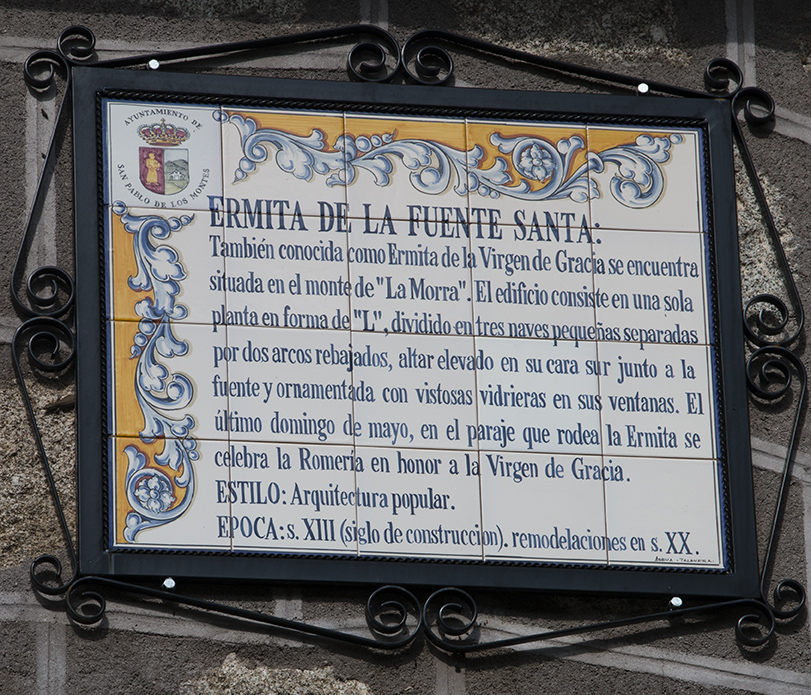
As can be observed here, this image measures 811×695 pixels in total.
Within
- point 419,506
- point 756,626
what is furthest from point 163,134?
point 756,626

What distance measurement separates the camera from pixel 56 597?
12.6 ft

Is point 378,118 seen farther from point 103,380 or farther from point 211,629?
point 211,629

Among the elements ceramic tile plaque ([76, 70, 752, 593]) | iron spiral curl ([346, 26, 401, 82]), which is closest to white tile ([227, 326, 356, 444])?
ceramic tile plaque ([76, 70, 752, 593])

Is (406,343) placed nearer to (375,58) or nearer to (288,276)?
(288,276)

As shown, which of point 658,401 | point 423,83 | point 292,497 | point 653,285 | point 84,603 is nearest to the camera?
point 84,603

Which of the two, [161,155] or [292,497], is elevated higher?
[161,155]

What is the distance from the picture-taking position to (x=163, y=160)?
4203 mm

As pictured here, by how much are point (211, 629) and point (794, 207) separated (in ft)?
6.66

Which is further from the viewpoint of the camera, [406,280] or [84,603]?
[406,280]

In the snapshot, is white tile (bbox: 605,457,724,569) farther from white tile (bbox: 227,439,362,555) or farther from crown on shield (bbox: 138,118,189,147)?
crown on shield (bbox: 138,118,189,147)

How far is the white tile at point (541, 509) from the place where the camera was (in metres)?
4.02

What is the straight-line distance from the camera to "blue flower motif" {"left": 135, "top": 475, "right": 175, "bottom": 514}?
3918mm

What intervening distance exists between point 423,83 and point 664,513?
137 cm

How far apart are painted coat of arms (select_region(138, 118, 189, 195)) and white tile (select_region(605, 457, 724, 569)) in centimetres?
138
